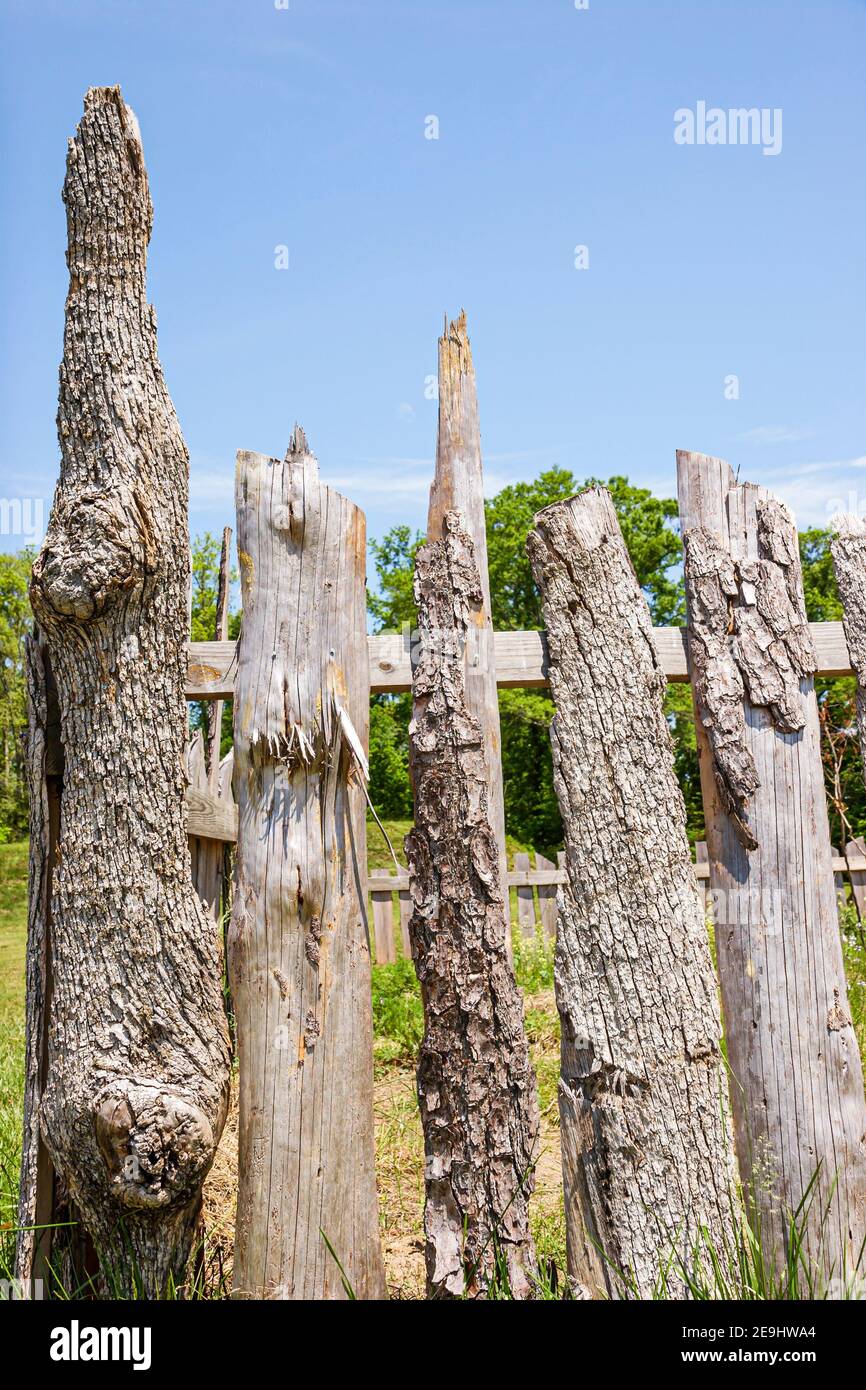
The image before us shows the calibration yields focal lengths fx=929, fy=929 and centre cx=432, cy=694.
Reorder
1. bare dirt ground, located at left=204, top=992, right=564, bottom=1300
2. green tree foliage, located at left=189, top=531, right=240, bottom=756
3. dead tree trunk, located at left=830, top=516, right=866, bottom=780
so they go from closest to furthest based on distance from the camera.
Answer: dead tree trunk, located at left=830, top=516, right=866, bottom=780, bare dirt ground, located at left=204, top=992, right=564, bottom=1300, green tree foliage, located at left=189, top=531, right=240, bottom=756

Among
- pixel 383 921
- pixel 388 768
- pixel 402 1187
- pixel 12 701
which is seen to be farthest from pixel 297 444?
pixel 12 701

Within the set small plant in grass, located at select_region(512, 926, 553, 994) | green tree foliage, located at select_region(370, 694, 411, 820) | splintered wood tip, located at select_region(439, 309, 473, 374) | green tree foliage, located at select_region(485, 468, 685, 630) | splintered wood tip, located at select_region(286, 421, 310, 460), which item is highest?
green tree foliage, located at select_region(485, 468, 685, 630)

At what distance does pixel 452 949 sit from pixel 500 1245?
0.68 m

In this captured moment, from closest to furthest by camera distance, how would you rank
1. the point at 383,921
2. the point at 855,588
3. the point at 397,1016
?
the point at 855,588 → the point at 397,1016 → the point at 383,921

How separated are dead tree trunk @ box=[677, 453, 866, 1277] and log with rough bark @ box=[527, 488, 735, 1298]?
17cm

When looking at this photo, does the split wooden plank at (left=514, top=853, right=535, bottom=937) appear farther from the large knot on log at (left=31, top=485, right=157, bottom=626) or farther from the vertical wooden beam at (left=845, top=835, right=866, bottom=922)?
the large knot on log at (left=31, top=485, right=157, bottom=626)

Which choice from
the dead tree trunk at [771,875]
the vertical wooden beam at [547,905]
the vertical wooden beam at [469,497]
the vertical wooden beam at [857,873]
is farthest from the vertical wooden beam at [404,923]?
the vertical wooden beam at [469,497]

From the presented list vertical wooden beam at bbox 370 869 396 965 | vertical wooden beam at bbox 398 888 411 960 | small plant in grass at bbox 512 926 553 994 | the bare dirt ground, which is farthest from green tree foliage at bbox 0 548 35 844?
the bare dirt ground

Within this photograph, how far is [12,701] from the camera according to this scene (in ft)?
66.8

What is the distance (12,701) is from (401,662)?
2011 centimetres

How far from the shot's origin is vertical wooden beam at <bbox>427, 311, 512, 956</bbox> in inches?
92.6

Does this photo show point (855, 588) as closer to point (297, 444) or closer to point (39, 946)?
point (297, 444)

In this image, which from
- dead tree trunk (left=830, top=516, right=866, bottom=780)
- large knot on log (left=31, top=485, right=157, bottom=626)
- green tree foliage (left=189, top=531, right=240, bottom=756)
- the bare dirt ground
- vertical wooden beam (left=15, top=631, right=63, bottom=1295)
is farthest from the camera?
green tree foliage (left=189, top=531, right=240, bottom=756)

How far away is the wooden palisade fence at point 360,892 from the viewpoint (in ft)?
7.16
